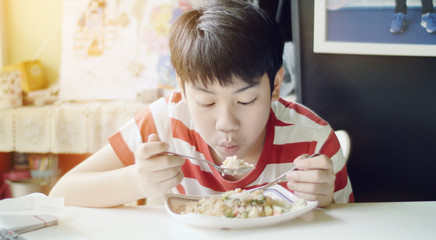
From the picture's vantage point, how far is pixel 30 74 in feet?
8.41

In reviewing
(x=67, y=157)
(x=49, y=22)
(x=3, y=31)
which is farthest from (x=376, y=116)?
(x=3, y=31)

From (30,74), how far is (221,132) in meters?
2.00

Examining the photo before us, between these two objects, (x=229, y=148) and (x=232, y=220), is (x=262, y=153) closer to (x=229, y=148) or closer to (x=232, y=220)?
(x=229, y=148)

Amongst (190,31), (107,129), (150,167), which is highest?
(190,31)

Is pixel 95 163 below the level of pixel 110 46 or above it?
below

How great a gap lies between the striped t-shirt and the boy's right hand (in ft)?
0.79

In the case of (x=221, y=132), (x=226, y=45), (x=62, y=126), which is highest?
(x=226, y=45)

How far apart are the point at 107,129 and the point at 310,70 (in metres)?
1.13

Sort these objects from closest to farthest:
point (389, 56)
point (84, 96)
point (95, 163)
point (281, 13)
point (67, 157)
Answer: point (95, 163), point (389, 56), point (281, 13), point (84, 96), point (67, 157)

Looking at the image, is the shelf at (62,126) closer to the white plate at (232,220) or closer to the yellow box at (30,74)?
the yellow box at (30,74)

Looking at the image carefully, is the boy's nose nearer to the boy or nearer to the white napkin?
the boy

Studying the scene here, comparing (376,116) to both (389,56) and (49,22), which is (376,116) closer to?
(389,56)

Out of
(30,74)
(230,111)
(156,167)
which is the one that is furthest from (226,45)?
(30,74)

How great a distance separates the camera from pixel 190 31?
989mm
